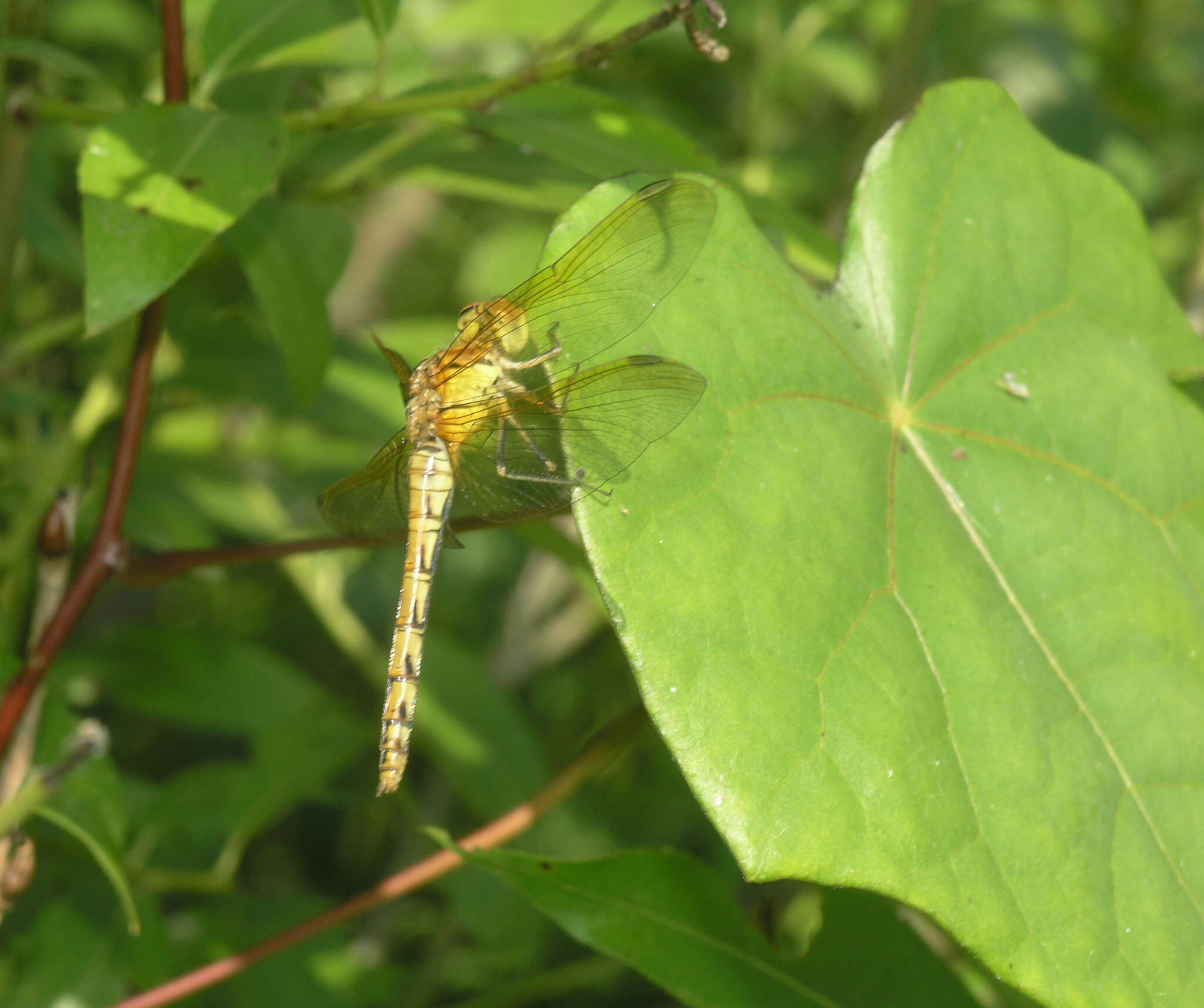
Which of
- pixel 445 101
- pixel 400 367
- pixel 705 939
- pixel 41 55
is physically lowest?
pixel 705 939

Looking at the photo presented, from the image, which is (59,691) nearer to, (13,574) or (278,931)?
(13,574)

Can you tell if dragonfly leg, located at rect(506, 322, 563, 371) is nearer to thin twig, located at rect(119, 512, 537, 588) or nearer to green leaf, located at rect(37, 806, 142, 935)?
thin twig, located at rect(119, 512, 537, 588)

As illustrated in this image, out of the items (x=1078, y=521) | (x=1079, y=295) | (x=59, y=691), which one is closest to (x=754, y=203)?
(x=1079, y=295)

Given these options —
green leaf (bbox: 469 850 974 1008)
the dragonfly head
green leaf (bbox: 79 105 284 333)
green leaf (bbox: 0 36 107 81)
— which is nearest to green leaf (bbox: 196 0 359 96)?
green leaf (bbox: 0 36 107 81)

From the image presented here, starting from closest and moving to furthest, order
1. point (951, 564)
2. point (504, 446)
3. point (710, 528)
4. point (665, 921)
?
point (710, 528), point (951, 564), point (665, 921), point (504, 446)

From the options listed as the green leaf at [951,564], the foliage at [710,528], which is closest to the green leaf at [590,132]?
the foliage at [710,528]

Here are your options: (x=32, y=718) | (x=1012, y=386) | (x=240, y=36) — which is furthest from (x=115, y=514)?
(x=1012, y=386)

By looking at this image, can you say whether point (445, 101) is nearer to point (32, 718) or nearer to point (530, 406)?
point (530, 406)
